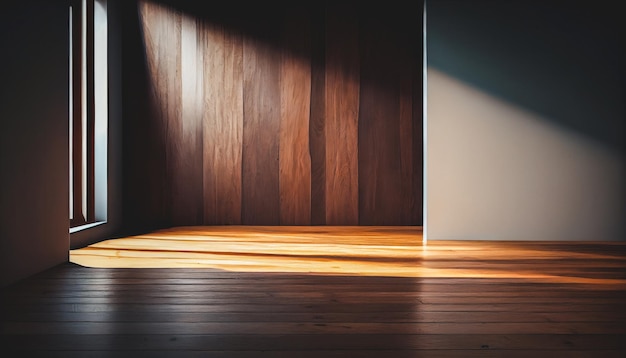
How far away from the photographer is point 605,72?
327 cm

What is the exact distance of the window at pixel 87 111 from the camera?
10.5ft

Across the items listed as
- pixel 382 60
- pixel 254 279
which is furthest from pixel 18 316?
pixel 382 60

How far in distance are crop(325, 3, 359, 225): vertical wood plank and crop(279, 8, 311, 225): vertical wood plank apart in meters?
0.16

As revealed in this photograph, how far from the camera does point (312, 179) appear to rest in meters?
4.14

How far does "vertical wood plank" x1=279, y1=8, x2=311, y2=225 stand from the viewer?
13.6 ft

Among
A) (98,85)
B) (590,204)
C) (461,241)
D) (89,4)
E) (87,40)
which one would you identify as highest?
(89,4)

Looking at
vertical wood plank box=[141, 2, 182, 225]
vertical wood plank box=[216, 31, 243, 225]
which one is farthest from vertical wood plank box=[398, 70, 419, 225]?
vertical wood plank box=[141, 2, 182, 225]

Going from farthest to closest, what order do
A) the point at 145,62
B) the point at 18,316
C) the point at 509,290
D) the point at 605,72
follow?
the point at 145,62
the point at 605,72
the point at 509,290
the point at 18,316

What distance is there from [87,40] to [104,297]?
6.95ft

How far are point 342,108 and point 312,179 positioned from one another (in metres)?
0.58

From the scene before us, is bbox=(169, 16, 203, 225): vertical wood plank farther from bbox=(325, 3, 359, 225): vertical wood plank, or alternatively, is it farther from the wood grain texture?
the wood grain texture

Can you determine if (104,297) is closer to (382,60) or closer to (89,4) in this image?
(89,4)

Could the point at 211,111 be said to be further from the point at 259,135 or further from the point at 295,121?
the point at 295,121

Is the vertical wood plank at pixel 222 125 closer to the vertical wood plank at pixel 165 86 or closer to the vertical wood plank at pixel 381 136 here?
the vertical wood plank at pixel 165 86
